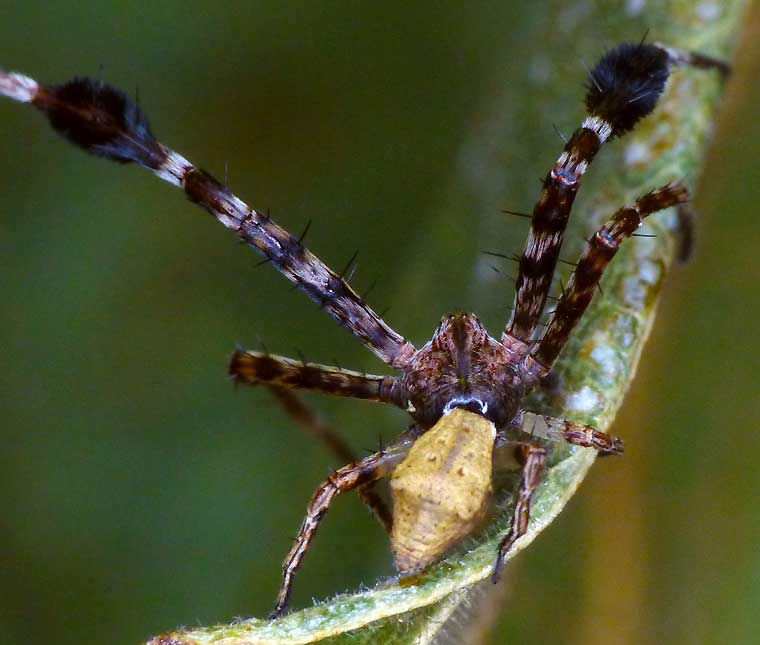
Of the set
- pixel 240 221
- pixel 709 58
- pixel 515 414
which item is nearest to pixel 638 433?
pixel 515 414

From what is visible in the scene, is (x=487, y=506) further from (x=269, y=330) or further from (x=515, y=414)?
(x=269, y=330)

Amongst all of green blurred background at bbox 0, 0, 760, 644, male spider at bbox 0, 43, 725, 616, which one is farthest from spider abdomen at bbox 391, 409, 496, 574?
green blurred background at bbox 0, 0, 760, 644

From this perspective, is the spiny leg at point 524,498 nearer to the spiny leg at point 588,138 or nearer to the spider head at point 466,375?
the spider head at point 466,375

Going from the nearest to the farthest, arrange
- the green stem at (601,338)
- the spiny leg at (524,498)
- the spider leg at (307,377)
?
the green stem at (601,338)
the spiny leg at (524,498)
the spider leg at (307,377)

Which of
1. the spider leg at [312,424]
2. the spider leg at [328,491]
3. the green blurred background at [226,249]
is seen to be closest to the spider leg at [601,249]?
the green blurred background at [226,249]

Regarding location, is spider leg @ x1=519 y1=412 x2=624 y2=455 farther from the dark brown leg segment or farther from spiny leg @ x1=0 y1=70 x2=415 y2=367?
spiny leg @ x1=0 y1=70 x2=415 y2=367

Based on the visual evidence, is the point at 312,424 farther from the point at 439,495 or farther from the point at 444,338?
the point at 439,495

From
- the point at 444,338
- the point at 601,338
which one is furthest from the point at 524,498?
the point at 444,338
